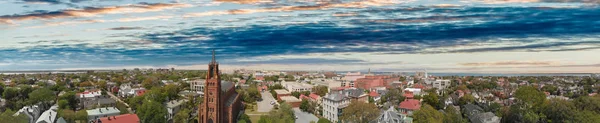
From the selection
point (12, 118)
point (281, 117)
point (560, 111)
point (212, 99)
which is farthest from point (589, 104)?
point (12, 118)

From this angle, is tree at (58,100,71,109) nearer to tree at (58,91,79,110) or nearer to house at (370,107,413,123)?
tree at (58,91,79,110)

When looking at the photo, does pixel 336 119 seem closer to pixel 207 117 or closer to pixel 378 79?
pixel 207 117

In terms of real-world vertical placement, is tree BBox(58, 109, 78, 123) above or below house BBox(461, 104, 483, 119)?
above

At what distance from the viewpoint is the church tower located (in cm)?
3419

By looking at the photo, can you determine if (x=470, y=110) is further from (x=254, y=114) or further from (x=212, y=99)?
(x=212, y=99)

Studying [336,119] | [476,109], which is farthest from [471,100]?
[336,119]

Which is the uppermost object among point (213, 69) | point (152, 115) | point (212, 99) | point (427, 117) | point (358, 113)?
point (213, 69)

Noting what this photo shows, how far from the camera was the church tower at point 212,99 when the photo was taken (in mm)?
34188

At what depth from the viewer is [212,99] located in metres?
34.4

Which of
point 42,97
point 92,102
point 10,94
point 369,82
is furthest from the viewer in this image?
point 369,82

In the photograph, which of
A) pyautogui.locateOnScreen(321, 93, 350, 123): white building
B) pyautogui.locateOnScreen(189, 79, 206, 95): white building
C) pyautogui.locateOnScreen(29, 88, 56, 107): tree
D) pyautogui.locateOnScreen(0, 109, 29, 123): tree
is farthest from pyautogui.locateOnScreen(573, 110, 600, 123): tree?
pyautogui.locateOnScreen(189, 79, 206, 95): white building

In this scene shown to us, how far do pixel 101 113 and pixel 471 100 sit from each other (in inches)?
1694

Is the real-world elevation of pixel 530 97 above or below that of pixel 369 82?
above

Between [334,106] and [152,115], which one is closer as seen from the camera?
[152,115]
